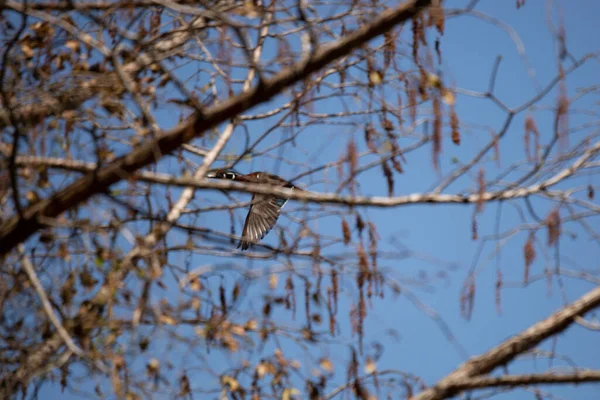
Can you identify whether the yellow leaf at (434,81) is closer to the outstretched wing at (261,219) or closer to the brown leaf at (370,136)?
the brown leaf at (370,136)

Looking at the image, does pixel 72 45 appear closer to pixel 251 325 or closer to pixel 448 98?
pixel 251 325

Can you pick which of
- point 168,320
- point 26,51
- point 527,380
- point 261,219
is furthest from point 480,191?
point 261,219

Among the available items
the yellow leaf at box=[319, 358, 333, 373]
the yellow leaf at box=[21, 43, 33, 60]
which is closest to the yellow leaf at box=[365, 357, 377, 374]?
the yellow leaf at box=[319, 358, 333, 373]

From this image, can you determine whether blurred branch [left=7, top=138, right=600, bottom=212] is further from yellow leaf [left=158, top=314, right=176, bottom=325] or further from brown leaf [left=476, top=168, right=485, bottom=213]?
yellow leaf [left=158, top=314, right=176, bottom=325]

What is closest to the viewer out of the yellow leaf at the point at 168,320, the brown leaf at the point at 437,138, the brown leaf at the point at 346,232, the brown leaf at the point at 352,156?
the brown leaf at the point at 437,138

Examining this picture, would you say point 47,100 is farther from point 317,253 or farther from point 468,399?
point 468,399

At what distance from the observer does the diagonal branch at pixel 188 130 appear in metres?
3.45

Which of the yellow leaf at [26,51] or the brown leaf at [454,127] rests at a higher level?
the yellow leaf at [26,51]

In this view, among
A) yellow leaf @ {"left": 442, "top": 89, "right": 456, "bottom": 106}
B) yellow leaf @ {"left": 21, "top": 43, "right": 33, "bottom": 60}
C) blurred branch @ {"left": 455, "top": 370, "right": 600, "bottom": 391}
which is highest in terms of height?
yellow leaf @ {"left": 21, "top": 43, "right": 33, "bottom": 60}

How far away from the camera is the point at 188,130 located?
3.59 metres

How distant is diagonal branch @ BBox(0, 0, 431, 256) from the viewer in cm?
345

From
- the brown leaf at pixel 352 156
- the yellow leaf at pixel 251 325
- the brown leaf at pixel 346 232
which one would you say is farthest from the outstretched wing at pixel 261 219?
the brown leaf at pixel 352 156

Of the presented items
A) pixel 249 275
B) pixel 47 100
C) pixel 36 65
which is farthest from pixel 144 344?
pixel 36 65

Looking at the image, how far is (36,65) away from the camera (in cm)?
447
